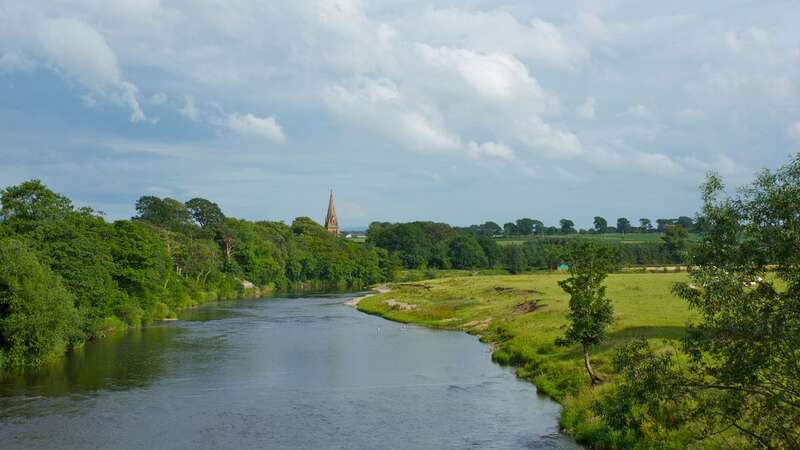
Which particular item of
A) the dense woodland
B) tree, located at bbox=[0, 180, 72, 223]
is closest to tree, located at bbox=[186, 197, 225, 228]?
the dense woodland

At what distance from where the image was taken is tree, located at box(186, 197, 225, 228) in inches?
6432

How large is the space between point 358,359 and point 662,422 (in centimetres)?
3093

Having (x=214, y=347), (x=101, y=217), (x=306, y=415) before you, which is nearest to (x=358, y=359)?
(x=214, y=347)

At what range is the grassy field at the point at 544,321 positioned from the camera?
38938mm

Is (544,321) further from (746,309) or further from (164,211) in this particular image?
(164,211)

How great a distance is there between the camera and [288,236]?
179250mm

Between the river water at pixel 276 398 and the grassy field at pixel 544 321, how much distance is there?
1.52 meters

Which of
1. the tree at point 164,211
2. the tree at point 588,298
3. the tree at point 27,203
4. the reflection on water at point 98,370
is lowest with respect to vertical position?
the reflection on water at point 98,370

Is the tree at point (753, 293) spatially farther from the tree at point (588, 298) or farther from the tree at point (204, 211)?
the tree at point (204, 211)

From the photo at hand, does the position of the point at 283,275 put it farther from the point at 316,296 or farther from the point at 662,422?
the point at 662,422

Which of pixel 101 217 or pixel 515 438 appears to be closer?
pixel 515 438

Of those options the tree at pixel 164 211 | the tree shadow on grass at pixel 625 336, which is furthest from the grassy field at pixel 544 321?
the tree at pixel 164 211

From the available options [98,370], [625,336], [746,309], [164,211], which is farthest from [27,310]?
[164,211]

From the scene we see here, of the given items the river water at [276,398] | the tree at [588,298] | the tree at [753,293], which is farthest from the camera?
the tree at [588,298]
